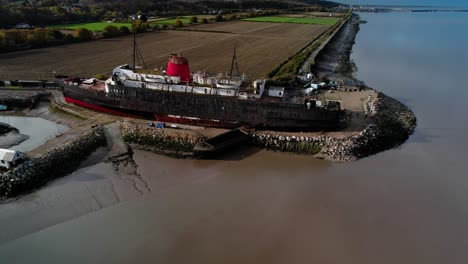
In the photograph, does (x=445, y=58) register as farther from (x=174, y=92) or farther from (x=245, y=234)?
(x=245, y=234)

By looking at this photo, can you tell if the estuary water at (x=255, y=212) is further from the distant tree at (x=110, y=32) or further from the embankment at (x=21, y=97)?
the distant tree at (x=110, y=32)

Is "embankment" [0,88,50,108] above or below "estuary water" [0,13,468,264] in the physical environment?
above

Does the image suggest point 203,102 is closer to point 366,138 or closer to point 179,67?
point 179,67

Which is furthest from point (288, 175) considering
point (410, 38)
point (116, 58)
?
point (410, 38)

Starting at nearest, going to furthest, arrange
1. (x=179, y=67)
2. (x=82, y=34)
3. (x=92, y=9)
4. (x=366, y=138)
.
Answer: (x=366, y=138)
(x=179, y=67)
(x=82, y=34)
(x=92, y=9)

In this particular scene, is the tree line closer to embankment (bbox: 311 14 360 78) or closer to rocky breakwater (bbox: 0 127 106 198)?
embankment (bbox: 311 14 360 78)

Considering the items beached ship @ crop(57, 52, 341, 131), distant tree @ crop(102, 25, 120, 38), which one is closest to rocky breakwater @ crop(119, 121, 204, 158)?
beached ship @ crop(57, 52, 341, 131)

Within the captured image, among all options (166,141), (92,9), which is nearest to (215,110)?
(166,141)
